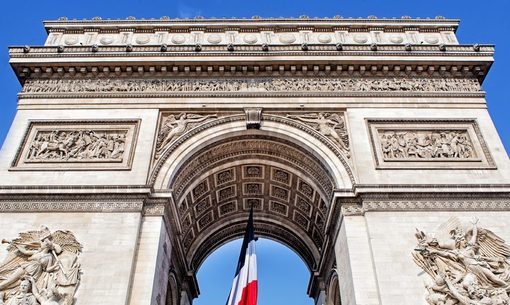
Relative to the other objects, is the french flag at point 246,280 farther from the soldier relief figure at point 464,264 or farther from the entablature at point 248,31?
the entablature at point 248,31

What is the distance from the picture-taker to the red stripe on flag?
13408 mm

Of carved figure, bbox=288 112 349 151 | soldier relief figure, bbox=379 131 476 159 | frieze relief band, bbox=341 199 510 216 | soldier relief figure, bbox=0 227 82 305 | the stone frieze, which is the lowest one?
soldier relief figure, bbox=0 227 82 305

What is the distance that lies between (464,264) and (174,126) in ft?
30.9

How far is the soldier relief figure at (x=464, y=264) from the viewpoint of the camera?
1086 cm

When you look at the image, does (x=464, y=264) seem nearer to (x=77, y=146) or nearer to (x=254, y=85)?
(x=254, y=85)

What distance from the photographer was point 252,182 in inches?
676

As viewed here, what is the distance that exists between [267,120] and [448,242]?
21.7 feet

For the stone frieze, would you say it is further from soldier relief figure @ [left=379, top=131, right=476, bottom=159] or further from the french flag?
the french flag

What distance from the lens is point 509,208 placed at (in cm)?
1270

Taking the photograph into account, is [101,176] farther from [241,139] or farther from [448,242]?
[448,242]

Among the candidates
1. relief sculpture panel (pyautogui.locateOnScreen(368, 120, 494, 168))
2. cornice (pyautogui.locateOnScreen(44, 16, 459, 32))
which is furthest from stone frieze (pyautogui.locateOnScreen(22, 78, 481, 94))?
cornice (pyautogui.locateOnScreen(44, 16, 459, 32))

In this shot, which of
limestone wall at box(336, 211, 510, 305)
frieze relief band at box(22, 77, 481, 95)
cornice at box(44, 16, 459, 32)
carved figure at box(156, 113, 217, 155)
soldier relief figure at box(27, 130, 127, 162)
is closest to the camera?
limestone wall at box(336, 211, 510, 305)

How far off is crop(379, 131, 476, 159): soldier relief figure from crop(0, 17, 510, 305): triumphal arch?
0.05 metres

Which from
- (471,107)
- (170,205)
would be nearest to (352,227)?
(170,205)
